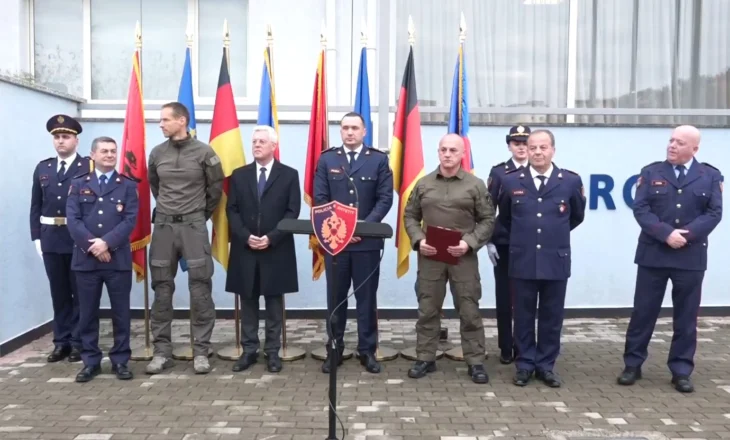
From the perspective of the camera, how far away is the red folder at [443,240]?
4480 mm

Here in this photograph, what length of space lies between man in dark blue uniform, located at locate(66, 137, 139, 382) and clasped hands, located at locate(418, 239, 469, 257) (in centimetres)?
203

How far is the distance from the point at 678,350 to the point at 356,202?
243 cm

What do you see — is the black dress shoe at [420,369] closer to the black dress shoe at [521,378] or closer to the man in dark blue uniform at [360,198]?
the man in dark blue uniform at [360,198]

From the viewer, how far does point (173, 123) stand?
485cm

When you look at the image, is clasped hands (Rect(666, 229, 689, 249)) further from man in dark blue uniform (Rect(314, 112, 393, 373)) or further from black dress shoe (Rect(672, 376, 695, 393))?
man in dark blue uniform (Rect(314, 112, 393, 373))

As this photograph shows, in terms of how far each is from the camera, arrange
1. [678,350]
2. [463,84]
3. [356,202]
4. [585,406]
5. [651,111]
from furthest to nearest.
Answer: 1. [651,111]
2. [463,84]
3. [356,202]
4. [678,350]
5. [585,406]

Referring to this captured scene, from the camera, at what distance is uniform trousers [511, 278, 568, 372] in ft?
14.9

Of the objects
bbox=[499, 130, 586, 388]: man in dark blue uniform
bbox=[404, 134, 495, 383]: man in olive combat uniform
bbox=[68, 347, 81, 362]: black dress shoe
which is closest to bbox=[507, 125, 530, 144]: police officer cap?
bbox=[499, 130, 586, 388]: man in dark blue uniform

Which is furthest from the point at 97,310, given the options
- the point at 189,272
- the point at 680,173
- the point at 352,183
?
the point at 680,173

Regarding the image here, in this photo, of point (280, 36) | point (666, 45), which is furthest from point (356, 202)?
point (666, 45)

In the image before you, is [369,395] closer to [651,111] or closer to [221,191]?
[221,191]

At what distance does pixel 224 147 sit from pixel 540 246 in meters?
2.63

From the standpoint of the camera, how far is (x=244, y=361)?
490cm

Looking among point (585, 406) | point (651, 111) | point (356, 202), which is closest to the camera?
point (585, 406)
